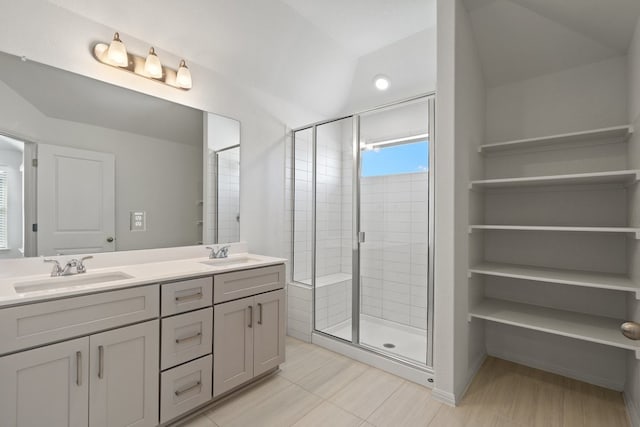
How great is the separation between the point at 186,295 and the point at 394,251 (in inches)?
78.7

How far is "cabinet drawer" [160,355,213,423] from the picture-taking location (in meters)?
1.62

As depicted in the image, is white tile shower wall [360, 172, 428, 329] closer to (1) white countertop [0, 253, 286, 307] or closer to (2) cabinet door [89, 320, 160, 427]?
(1) white countertop [0, 253, 286, 307]

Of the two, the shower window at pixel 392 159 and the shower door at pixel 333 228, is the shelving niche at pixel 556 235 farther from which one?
the shower door at pixel 333 228

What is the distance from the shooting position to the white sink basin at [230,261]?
2243 mm

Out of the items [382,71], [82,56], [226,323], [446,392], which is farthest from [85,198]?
[382,71]

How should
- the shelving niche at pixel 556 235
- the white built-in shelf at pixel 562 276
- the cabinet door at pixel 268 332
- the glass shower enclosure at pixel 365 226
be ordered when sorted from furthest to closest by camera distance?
the glass shower enclosure at pixel 365 226 < the cabinet door at pixel 268 332 < the shelving niche at pixel 556 235 < the white built-in shelf at pixel 562 276

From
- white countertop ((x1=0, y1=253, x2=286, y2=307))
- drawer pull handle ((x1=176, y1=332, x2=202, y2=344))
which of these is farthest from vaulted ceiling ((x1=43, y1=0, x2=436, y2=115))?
drawer pull handle ((x1=176, y1=332, x2=202, y2=344))

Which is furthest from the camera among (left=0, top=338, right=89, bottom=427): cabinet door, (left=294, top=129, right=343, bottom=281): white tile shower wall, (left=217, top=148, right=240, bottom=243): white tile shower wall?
(left=294, top=129, right=343, bottom=281): white tile shower wall

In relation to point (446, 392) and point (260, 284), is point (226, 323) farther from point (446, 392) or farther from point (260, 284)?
point (446, 392)

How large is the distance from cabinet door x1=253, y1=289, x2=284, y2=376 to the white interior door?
42.1 inches

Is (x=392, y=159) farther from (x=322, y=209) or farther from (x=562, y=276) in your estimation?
(x=562, y=276)

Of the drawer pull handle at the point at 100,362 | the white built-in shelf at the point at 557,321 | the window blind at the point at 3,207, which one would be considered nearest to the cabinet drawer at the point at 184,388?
the drawer pull handle at the point at 100,362

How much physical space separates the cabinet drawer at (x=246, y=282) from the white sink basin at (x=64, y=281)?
49 centimetres

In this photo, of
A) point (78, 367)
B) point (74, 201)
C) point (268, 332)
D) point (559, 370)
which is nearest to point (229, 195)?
point (74, 201)
